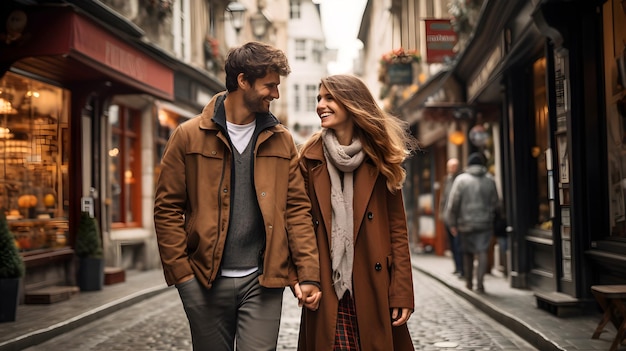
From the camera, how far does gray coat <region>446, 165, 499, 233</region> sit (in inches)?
466

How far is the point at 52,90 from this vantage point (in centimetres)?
1281

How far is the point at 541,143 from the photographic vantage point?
12.0 metres

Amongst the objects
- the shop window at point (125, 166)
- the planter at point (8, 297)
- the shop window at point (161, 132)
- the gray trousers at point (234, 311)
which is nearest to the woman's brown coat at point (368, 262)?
the gray trousers at point (234, 311)

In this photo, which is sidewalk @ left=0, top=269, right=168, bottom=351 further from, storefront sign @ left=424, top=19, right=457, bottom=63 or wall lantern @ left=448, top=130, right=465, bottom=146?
storefront sign @ left=424, top=19, right=457, bottom=63

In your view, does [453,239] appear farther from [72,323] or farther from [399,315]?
[399,315]

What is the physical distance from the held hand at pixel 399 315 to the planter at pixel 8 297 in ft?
20.4

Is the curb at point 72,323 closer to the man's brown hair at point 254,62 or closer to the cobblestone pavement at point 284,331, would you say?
the cobblestone pavement at point 284,331

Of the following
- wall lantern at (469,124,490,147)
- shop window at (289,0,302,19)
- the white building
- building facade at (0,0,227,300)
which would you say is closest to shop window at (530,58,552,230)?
wall lantern at (469,124,490,147)

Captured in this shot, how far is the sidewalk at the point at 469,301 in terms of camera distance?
24.2 feet

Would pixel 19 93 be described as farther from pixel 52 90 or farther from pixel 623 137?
pixel 623 137

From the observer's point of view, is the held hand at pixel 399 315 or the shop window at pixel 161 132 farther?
the shop window at pixel 161 132

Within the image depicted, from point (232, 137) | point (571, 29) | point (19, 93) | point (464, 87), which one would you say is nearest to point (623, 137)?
point (571, 29)

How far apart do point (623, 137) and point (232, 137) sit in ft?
18.2

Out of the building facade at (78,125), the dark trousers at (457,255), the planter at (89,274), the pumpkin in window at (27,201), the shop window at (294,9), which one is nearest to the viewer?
the building facade at (78,125)
